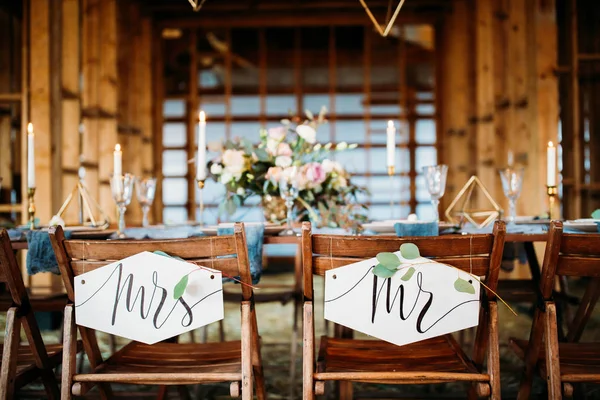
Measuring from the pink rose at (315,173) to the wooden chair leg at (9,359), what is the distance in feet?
3.49

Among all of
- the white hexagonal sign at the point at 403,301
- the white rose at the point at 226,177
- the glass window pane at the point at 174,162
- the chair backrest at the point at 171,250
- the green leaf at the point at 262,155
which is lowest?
the white hexagonal sign at the point at 403,301

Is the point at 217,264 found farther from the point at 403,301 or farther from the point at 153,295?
the point at 403,301

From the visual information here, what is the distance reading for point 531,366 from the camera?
1325 millimetres

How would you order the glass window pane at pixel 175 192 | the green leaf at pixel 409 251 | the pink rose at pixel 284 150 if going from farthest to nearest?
the glass window pane at pixel 175 192 < the pink rose at pixel 284 150 < the green leaf at pixel 409 251

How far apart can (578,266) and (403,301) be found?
0.38m

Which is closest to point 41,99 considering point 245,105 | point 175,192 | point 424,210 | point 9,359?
point 9,359

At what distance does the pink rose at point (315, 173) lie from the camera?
203cm

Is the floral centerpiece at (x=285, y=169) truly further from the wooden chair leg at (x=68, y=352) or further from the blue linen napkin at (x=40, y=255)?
the wooden chair leg at (x=68, y=352)

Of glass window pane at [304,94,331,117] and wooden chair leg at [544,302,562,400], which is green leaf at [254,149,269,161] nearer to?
wooden chair leg at [544,302,562,400]

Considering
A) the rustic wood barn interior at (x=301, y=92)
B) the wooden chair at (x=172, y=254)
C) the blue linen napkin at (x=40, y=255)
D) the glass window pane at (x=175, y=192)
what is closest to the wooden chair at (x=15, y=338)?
the wooden chair at (x=172, y=254)

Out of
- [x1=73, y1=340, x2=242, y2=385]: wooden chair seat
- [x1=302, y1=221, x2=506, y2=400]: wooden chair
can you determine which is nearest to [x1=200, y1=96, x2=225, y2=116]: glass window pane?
[x1=73, y1=340, x2=242, y2=385]: wooden chair seat

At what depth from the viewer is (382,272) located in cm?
114

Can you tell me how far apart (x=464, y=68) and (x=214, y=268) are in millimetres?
4502

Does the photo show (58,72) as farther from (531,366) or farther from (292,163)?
(531,366)
